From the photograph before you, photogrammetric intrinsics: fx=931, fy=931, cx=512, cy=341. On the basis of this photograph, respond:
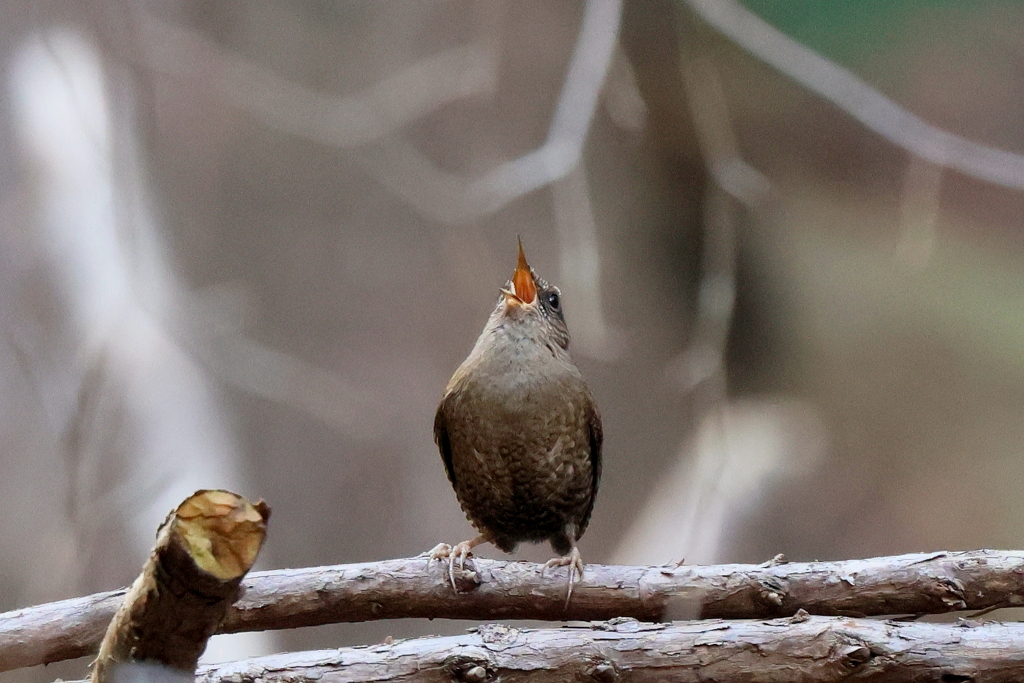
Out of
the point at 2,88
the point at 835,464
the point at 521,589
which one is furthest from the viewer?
the point at 835,464

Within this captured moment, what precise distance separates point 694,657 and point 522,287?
3.30ft

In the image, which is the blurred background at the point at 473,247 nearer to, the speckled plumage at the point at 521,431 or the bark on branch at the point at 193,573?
the speckled plumage at the point at 521,431

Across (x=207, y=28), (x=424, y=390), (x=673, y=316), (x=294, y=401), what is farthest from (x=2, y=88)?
(x=673, y=316)

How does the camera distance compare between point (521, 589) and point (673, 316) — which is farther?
point (673, 316)

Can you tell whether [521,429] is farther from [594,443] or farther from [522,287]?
[522,287]

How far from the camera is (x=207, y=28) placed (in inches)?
130

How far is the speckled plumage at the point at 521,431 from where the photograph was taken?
2.19 meters

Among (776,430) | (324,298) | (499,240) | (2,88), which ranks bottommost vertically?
(776,430)

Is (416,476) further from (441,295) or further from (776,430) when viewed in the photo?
(776,430)

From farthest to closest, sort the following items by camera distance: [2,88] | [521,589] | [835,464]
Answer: [835,464] < [2,88] < [521,589]

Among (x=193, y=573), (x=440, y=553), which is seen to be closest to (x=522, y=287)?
(x=440, y=553)

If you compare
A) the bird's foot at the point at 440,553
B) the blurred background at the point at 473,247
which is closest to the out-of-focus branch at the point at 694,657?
the bird's foot at the point at 440,553

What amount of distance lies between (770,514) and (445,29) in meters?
2.17

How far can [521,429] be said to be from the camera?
2182 millimetres
